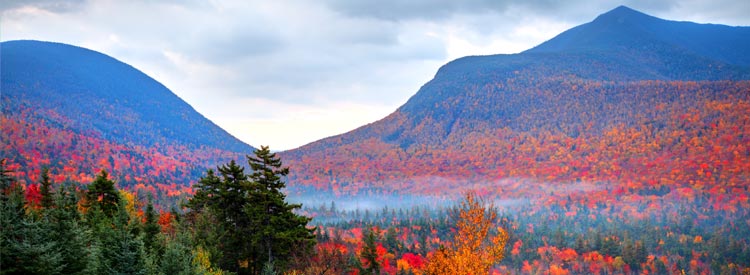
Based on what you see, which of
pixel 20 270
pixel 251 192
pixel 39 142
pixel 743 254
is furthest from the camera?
pixel 39 142

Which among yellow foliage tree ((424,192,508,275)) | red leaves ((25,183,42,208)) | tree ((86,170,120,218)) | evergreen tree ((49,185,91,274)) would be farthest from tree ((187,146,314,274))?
red leaves ((25,183,42,208))

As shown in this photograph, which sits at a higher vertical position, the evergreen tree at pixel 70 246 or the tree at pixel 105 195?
the tree at pixel 105 195

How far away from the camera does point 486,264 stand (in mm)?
22000

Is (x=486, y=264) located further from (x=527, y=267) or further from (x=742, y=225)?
(x=742, y=225)

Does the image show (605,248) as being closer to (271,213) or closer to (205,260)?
(271,213)

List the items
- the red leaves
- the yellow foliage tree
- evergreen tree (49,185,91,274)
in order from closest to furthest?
the yellow foliage tree < evergreen tree (49,185,91,274) < the red leaves

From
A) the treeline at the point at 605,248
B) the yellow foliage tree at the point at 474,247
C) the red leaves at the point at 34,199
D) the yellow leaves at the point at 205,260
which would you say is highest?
the red leaves at the point at 34,199

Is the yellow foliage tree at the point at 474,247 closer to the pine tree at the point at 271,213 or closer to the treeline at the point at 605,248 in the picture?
the pine tree at the point at 271,213

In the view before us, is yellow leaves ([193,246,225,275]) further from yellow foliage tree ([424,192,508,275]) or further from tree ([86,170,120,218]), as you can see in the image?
yellow foliage tree ([424,192,508,275])

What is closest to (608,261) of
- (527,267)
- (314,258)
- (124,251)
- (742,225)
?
(527,267)

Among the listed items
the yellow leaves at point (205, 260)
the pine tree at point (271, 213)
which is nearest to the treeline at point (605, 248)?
the pine tree at point (271, 213)

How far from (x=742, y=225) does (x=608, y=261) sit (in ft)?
265

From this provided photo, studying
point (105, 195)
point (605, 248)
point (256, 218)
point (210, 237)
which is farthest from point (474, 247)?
point (605, 248)

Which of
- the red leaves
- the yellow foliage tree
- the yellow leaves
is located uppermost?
the red leaves
